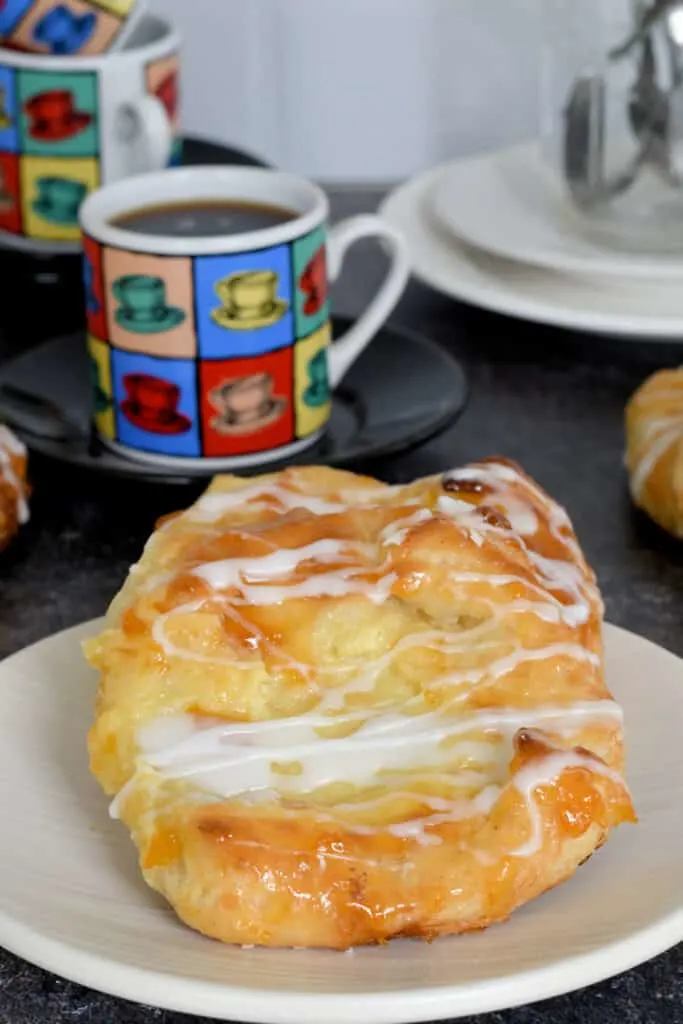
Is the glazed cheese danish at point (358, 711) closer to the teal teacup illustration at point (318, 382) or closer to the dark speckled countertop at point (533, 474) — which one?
the dark speckled countertop at point (533, 474)

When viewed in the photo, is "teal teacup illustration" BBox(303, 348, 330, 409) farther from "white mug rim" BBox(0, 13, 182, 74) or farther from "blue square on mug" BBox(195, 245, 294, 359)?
"white mug rim" BBox(0, 13, 182, 74)

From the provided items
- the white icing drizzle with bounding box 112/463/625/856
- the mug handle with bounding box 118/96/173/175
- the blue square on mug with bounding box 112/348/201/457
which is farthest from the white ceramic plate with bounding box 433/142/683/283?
the white icing drizzle with bounding box 112/463/625/856

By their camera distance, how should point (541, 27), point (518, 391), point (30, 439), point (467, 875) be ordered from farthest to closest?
point (541, 27), point (518, 391), point (30, 439), point (467, 875)

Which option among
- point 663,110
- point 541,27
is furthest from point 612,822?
A: point 541,27

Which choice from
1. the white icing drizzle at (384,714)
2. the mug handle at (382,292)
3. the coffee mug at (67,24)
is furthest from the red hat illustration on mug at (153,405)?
the coffee mug at (67,24)

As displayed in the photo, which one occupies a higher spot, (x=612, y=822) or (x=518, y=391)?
(x=612, y=822)

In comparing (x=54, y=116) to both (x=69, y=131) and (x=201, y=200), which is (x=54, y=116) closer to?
(x=69, y=131)

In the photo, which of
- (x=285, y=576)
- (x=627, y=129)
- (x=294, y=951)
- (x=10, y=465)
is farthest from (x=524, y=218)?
(x=294, y=951)

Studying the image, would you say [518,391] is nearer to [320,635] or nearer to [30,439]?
[30,439]
